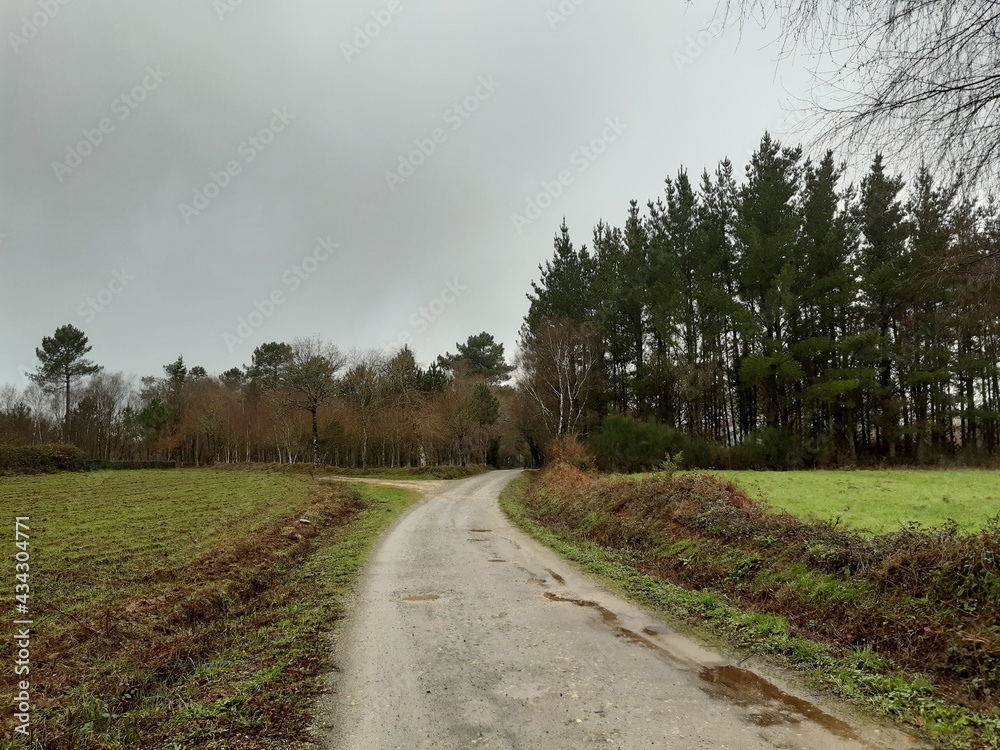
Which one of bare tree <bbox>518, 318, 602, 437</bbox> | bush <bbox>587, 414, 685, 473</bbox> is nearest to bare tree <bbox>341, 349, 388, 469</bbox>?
bare tree <bbox>518, 318, 602, 437</bbox>

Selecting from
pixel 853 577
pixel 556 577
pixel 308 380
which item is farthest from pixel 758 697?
pixel 308 380

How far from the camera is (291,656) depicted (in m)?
5.54

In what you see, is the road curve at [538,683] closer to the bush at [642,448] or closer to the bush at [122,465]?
the bush at [642,448]

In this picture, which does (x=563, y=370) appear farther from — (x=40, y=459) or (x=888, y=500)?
(x=40, y=459)

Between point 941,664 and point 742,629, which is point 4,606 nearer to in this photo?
point 742,629

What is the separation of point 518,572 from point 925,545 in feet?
20.3

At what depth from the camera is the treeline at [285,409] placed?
49.7 meters

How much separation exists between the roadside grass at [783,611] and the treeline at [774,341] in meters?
21.0

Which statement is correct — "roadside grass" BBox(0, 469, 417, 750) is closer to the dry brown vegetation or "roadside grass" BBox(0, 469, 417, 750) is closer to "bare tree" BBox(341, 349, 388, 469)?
the dry brown vegetation

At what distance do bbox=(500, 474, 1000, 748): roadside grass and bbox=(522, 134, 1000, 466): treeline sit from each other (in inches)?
827

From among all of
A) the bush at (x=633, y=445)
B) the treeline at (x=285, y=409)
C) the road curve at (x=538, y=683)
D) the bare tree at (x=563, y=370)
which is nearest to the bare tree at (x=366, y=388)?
the treeline at (x=285, y=409)

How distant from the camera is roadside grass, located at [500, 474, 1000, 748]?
4309mm

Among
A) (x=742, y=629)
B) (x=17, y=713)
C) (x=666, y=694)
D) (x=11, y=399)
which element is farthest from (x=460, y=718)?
(x=11, y=399)

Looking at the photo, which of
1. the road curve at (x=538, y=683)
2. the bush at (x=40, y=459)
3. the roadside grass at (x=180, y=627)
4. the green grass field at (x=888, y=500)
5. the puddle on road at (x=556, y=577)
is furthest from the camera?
the bush at (x=40, y=459)
